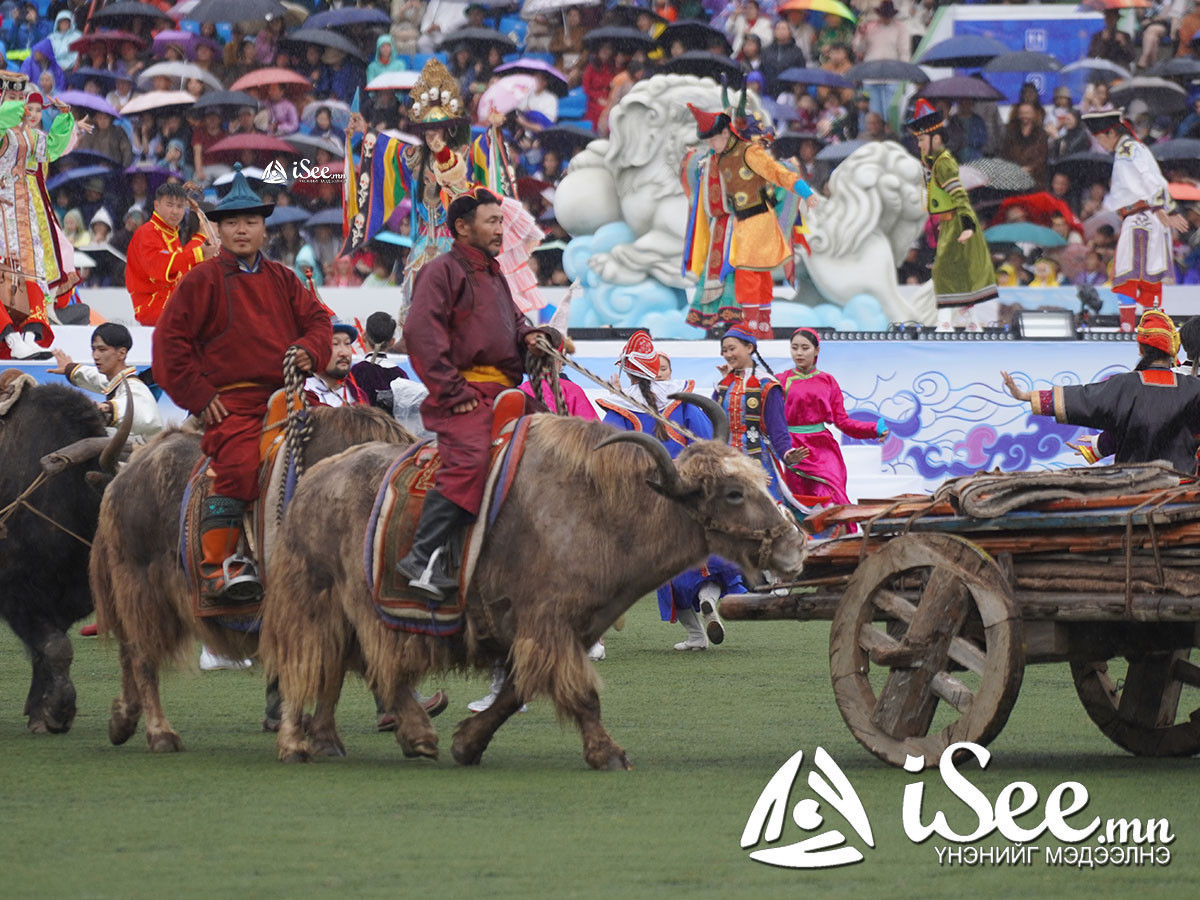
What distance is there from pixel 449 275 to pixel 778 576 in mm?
1527

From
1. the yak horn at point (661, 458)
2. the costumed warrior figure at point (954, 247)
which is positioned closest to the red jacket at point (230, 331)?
the yak horn at point (661, 458)

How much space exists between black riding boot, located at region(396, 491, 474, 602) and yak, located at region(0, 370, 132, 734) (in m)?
1.94

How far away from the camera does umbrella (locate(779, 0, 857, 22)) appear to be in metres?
25.0

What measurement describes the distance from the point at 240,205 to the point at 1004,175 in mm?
17361

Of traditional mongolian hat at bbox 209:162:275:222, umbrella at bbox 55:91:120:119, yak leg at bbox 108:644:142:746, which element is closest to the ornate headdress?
umbrella at bbox 55:91:120:119

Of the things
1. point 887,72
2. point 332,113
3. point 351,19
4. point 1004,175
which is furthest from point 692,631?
point 351,19

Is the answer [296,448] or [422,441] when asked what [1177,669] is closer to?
[422,441]

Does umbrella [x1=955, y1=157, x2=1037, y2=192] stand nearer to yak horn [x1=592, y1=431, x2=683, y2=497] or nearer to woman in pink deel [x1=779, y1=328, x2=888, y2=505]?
woman in pink deel [x1=779, y1=328, x2=888, y2=505]

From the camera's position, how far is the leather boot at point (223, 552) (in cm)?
734

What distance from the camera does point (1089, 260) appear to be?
73.8 feet

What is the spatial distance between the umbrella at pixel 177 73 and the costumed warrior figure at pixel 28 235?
21.7ft

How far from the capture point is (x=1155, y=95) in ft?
79.2

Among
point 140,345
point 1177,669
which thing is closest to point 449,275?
point 1177,669

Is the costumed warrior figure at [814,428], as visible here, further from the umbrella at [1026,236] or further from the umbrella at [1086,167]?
the umbrella at [1086,167]
